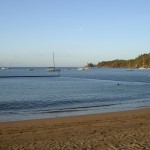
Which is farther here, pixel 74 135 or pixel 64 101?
pixel 64 101

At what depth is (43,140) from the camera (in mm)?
15492

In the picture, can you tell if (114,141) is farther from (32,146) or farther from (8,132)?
(8,132)

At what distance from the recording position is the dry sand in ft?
45.4

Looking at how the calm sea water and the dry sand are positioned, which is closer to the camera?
the dry sand

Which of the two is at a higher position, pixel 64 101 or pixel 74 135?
pixel 74 135

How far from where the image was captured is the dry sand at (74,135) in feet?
45.4

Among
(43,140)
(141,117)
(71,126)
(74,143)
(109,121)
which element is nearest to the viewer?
(74,143)

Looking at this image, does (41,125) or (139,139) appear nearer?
(139,139)

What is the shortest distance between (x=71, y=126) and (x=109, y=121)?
3.22m

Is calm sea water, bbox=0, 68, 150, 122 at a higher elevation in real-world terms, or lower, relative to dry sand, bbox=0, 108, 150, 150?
lower

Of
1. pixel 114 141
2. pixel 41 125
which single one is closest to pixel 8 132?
pixel 41 125

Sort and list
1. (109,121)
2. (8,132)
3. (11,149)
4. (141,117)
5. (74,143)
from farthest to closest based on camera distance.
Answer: (141,117) < (109,121) < (8,132) < (74,143) < (11,149)

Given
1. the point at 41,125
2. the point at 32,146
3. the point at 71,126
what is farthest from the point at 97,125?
the point at 32,146

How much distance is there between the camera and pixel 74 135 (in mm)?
16672
